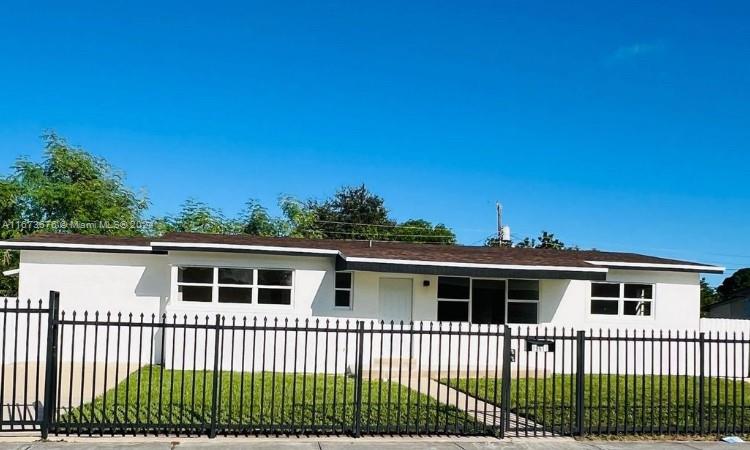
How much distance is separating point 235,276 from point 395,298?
4530mm

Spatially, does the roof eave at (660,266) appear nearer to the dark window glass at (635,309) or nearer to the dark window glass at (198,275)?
the dark window glass at (635,309)

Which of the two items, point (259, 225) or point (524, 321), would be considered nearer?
point (524, 321)

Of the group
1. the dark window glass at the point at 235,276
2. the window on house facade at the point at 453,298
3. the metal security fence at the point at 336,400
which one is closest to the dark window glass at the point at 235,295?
the dark window glass at the point at 235,276

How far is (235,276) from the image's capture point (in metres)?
19.5

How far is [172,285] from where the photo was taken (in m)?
19.0

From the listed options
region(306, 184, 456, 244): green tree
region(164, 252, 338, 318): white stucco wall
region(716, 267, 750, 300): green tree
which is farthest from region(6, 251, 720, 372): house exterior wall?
region(716, 267, 750, 300): green tree

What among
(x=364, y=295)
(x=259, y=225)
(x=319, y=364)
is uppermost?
(x=259, y=225)

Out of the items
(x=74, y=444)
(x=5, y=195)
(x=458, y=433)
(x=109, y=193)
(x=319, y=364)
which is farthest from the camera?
(x=109, y=193)

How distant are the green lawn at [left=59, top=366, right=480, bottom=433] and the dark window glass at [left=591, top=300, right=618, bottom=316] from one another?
9.13 metres

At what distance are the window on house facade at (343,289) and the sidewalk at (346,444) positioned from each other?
10.8 metres

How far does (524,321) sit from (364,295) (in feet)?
15.9

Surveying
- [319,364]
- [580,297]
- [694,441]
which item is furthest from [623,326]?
[694,441]

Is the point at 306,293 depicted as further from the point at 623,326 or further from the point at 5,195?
the point at 5,195

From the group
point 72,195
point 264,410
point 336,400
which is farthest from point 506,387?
point 72,195
